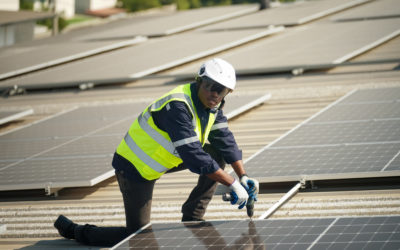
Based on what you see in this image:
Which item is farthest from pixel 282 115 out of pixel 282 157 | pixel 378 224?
pixel 378 224

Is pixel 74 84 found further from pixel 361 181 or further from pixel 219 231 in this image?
pixel 219 231

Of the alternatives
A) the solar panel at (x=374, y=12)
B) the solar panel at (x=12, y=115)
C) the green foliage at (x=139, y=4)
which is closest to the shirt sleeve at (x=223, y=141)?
the solar panel at (x=12, y=115)

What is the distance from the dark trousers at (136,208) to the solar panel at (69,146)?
158 cm

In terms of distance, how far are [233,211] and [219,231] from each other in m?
Answer: 1.89

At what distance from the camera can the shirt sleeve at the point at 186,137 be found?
7266 millimetres

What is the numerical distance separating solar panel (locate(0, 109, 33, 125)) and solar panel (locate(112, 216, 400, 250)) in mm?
8056

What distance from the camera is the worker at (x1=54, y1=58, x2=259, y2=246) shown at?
288 inches

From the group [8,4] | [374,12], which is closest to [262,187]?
[374,12]

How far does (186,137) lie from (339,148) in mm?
3206

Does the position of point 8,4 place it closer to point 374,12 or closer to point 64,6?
point 64,6

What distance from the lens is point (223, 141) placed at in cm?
809

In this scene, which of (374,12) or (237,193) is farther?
(374,12)

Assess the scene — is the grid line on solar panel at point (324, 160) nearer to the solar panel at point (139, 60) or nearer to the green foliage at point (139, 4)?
the solar panel at point (139, 60)

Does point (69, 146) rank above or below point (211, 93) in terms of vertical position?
below
